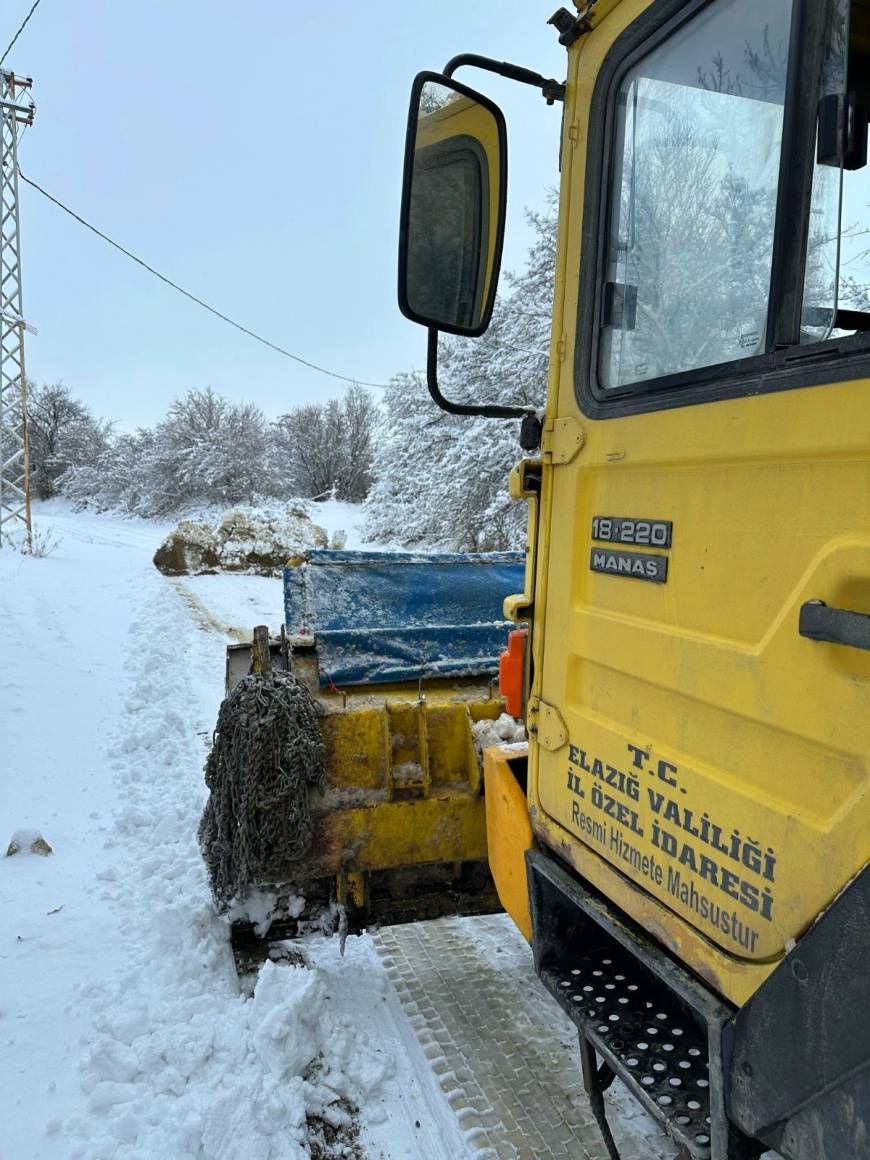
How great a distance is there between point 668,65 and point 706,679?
1.31 m

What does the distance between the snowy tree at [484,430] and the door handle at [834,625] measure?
10792 millimetres

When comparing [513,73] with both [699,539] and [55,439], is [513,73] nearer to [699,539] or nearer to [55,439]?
[699,539]

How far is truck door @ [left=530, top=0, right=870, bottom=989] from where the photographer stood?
4.31 feet

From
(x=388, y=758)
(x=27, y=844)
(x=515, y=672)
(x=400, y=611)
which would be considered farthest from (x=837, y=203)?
(x=27, y=844)

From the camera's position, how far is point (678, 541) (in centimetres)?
162

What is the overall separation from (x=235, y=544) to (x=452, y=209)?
50.3 feet

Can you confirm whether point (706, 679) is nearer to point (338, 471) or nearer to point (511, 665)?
point (511, 665)

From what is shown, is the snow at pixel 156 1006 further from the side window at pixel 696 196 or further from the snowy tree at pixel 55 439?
the snowy tree at pixel 55 439

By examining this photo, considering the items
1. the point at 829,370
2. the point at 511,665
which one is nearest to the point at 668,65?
the point at 829,370

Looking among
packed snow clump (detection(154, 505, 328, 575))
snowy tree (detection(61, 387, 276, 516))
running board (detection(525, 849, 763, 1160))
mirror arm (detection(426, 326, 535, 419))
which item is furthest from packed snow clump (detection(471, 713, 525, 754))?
snowy tree (detection(61, 387, 276, 516))

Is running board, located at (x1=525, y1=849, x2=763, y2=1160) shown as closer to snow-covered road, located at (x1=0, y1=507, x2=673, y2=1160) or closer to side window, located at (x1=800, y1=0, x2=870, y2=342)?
snow-covered road, located at (x1=0, y1=507, x2=673, y2=1160)

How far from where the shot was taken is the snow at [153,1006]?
97.3 inches

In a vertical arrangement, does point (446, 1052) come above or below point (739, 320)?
below

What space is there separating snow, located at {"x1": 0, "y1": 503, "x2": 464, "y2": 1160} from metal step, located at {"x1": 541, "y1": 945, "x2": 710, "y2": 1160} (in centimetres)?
87
